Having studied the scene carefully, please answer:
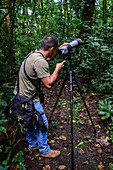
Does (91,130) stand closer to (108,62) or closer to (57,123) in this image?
(57,123)

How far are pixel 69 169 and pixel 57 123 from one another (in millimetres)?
1085

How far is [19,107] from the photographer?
1804 mm

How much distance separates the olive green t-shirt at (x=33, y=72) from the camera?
1.60 meters

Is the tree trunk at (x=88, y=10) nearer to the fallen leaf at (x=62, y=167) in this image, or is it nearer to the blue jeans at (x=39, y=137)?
the blue jeans at (x=39, y=137)

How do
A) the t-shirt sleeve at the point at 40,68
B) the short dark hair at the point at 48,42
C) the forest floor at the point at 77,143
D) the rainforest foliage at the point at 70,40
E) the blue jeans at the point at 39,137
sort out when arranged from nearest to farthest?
the t-shirt sleeve at the point at 40,68 < the short dark hair at the point at 48,42 < the blue jeans at the point at 39,137 < the forest floor at the point at 77,143 < the rainforest foliage at the point at 70,40

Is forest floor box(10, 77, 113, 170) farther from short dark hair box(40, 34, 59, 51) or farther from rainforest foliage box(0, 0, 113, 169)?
short dark hair box(40, 34, 59, 51)

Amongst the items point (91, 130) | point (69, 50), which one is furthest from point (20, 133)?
point (69, 50)

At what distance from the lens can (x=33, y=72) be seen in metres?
1.67

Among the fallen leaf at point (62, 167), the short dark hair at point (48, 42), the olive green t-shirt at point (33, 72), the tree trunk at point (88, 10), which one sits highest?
the tree trunk at point (88, 10)

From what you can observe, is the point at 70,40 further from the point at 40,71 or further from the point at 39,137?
the point at 39,137

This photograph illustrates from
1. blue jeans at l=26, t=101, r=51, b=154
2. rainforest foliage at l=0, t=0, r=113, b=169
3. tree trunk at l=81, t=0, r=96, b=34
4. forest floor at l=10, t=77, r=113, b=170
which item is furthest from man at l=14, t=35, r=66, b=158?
tree trunk at l=81, t=0, r=96, b=34

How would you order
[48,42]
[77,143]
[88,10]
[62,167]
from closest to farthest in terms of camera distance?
[48,42], [62,167], [77,143], [88,10]

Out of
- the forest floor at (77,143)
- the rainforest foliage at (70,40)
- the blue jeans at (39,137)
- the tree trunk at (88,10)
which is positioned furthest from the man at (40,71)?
the tree trunk at (88,10)

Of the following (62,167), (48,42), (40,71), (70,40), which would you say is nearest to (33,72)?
(40,71)
